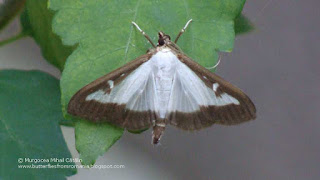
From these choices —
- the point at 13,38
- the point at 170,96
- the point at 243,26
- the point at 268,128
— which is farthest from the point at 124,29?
the point at 268,128

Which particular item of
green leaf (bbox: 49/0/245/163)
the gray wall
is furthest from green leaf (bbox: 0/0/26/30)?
the gray wall

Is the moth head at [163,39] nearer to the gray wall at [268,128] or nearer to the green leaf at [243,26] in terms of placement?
the green leaf at [243,26]

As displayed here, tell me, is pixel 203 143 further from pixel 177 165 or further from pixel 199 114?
pixel 199 114

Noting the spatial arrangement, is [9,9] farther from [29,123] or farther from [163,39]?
[163,39]

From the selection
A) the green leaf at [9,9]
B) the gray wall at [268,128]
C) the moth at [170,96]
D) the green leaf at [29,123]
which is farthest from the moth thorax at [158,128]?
the gray wall at [268,128]

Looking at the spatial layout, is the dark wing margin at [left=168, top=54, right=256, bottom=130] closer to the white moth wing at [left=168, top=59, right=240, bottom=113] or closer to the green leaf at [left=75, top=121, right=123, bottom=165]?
the white moth wing at [left=168, top=59, right=240, bottom=113]

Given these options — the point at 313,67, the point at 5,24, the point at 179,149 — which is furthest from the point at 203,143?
the point at 5,24
